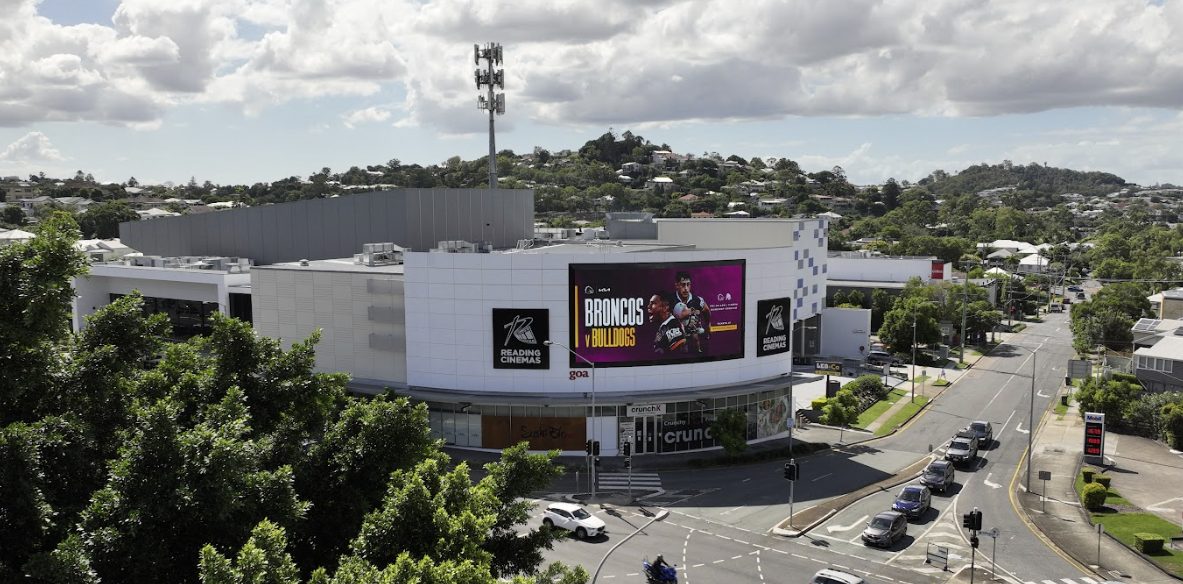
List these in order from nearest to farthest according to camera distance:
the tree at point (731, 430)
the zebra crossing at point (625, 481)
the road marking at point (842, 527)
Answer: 1. the road marking at point (842, 527)
2. the zebra crossing at point (625, 481)
3. the tree at point (731, 430)

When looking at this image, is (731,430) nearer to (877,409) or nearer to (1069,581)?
(1069,581)

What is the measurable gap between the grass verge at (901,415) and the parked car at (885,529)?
20.8m

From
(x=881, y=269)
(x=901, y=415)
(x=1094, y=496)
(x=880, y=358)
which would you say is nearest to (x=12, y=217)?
(x=881, y=269)

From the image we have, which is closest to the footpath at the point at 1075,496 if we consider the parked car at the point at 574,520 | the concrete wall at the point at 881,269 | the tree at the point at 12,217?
the parked car at the point at 574,520

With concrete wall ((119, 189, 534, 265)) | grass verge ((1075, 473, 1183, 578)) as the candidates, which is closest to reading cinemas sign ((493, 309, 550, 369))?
concrete wall ((119, 189, 534, 265))

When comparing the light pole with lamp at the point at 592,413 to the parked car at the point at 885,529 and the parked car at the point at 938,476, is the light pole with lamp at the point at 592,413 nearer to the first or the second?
the parked car at the point at 885,529

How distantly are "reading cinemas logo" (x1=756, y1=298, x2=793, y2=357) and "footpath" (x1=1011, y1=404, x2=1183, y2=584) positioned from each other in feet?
54.0

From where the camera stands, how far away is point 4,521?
14.5 metres

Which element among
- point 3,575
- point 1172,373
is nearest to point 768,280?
point 1172,373

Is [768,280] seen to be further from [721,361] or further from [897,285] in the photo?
[897,285]

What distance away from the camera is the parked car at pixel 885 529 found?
36719mm

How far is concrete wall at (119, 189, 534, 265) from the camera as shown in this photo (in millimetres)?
64625

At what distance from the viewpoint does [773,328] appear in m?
55.6

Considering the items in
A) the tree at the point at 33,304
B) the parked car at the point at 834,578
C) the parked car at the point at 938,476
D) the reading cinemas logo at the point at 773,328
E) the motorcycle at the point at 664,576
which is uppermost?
the tree at the point at 33,304
